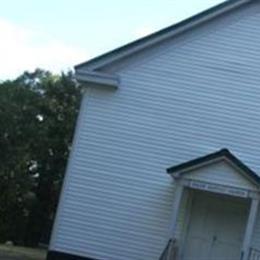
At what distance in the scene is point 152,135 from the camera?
24.4 metres

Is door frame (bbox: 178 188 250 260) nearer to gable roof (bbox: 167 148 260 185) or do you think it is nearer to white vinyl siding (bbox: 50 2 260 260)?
white vinyl siding (bbox: 50 2 260 260)

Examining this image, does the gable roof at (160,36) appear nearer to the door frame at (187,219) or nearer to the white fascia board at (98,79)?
the white fascia board at (98,79)

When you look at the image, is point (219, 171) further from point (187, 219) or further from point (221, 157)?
point (187, 219)

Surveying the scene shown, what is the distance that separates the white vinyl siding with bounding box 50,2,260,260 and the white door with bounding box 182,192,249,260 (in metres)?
0.87

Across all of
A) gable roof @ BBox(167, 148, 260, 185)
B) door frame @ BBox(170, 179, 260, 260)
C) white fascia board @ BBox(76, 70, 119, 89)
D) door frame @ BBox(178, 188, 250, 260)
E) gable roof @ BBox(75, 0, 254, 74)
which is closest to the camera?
door frame @ BBox(170, 179, 260, 260)

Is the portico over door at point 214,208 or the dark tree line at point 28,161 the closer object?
the portico over door at point 214,208

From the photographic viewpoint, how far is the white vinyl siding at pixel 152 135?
78.7 ft

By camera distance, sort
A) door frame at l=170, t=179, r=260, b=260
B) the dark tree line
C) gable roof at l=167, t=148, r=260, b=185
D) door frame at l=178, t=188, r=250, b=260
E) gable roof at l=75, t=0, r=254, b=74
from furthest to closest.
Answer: the dark tree line < gable roof at l=75, t=0, r=254, b=74 < door frame at l=178, t=188, r=250, b=260 < gable roof at l=167, t=148, r=260, b=185 < door frame at l=170, t=179, r=260, b=260

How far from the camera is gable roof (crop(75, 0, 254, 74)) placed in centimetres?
2469

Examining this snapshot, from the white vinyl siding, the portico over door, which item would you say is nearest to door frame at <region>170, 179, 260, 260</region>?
the portico over door

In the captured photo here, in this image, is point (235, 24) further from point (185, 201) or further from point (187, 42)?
point (185, 201)

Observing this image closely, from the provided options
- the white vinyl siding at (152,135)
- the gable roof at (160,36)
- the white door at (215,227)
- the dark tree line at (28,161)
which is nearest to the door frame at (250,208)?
the white door at (215,227)

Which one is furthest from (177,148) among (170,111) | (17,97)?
(17,97)

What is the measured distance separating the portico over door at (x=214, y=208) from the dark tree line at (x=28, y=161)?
3475 centimetres
